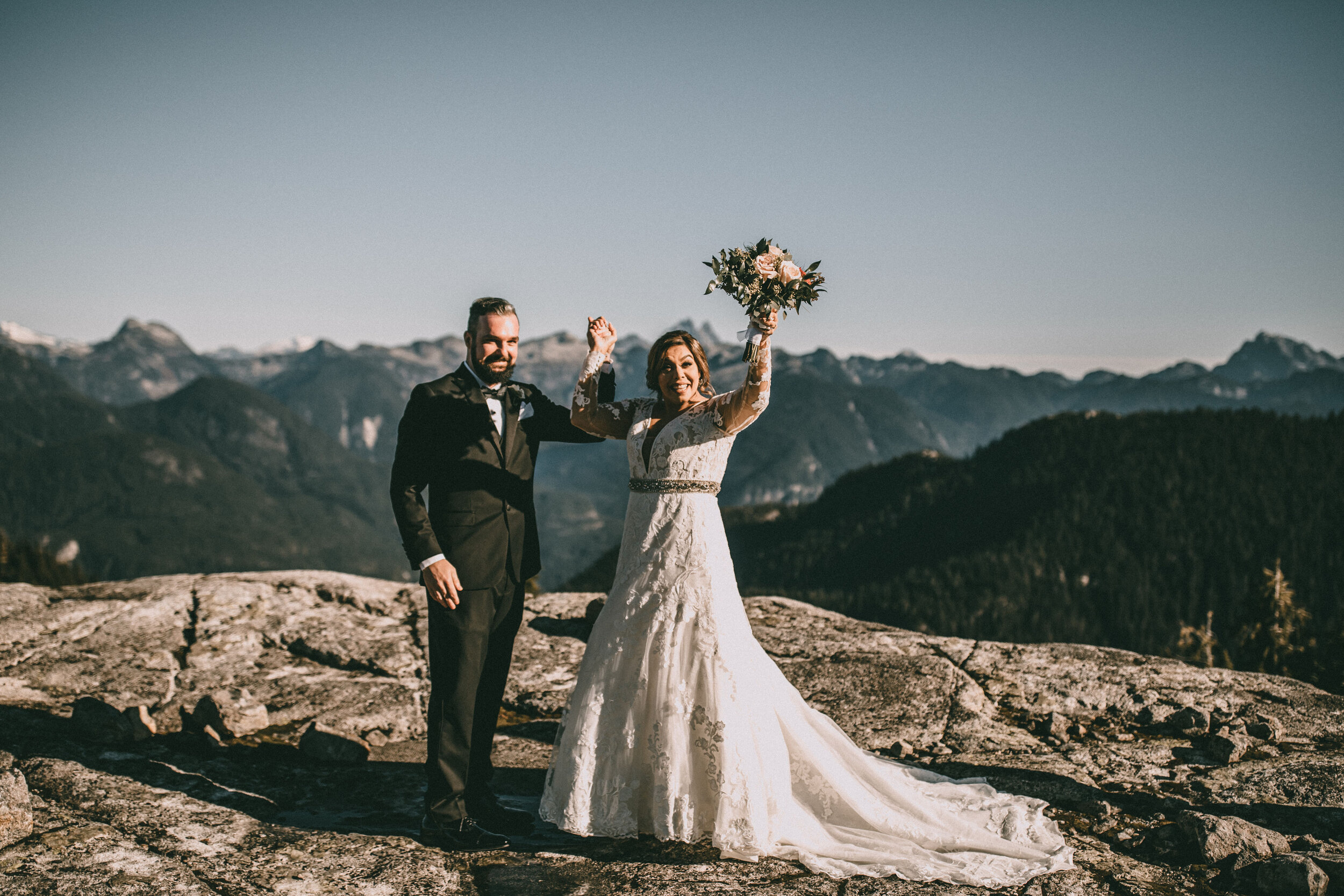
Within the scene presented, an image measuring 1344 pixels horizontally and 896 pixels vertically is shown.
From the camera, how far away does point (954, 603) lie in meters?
119

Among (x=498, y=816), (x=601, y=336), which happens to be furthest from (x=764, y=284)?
(x=498, y=816)

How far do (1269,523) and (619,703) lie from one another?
152420mm

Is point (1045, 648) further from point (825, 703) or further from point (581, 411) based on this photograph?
point (581, 411)

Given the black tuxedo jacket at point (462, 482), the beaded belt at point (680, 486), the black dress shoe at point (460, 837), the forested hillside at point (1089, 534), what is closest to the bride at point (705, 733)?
the beaded belt at point (680, 486)

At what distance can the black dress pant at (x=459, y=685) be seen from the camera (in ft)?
15.9

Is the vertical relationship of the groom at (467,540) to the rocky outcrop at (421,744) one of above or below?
above

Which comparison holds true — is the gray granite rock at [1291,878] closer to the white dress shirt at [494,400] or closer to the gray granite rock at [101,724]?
the white dress shirt at [494,400]

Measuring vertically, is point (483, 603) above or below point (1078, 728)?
above

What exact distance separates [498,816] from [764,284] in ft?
11.7

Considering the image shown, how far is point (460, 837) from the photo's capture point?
4.76 meters

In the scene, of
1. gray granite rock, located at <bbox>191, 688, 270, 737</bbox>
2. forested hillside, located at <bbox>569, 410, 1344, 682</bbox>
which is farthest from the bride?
forested hillside, located at <bbox>569, 410, 1344, 682</bbox>

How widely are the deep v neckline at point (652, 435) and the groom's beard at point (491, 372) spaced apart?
89 centimetres

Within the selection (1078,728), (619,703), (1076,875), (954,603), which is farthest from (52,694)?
(954,603)

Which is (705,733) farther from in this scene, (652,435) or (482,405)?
(482,405)
